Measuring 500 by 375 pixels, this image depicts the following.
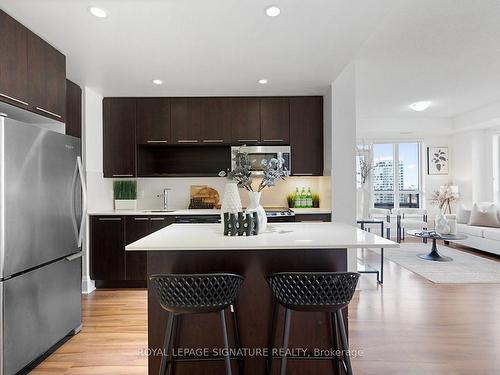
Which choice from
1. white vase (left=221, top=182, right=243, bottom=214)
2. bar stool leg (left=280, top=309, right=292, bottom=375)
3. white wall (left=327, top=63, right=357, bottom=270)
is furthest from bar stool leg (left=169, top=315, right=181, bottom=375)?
white wall (left=327, top=63, right=357, bottom=270)

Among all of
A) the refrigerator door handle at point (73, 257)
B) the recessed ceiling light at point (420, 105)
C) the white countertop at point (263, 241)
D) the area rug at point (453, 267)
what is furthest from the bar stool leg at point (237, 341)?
the recessed ceiling light at point (420, 105)

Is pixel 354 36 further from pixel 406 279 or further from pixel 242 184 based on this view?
pixel 406 279

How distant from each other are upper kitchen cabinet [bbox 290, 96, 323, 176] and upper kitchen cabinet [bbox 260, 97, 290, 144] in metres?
0.07

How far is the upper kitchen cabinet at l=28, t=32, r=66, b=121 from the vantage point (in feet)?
7.81

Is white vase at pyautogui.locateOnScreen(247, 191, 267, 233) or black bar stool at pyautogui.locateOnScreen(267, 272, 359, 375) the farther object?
white vase at pyautogui.locateOnScreen(247, 191, 267, 233)

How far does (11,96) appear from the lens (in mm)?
2162

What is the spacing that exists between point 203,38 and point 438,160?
7181 millimetres

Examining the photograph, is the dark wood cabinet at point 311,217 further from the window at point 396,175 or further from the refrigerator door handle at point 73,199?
the window at point 396,175

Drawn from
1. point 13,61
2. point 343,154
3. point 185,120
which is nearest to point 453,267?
point 343,154

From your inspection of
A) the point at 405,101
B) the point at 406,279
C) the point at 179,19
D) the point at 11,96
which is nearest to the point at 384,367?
the point at 406,279

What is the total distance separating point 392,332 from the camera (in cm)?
261

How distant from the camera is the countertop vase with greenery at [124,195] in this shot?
4.29m

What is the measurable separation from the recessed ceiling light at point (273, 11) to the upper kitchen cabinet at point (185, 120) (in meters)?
2.18

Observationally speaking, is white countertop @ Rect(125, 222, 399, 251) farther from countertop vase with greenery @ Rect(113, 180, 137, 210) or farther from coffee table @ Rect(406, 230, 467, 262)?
coffee table @ Rect(406, 230, 467, 262)
